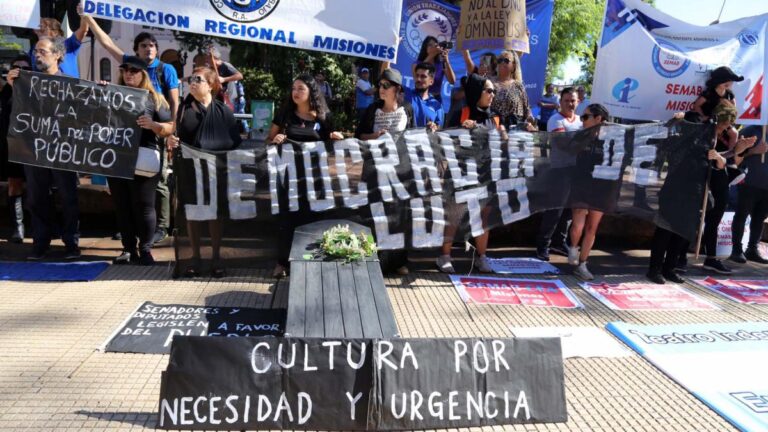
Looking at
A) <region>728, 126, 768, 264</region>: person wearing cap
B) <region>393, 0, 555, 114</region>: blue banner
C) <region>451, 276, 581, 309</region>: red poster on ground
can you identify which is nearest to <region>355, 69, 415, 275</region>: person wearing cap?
<region>451, 276, 581, 309</region>: red poster on ground

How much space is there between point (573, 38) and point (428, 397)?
27.7m

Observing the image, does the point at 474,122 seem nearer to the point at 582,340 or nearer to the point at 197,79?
the point at 582,340

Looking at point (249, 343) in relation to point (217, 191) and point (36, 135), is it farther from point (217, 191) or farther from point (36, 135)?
point (36, 135)

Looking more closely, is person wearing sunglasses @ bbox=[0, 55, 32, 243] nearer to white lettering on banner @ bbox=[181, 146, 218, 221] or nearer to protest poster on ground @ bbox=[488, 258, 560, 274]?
white lettering on banner @ bbox=[181, 146, 218, 221]

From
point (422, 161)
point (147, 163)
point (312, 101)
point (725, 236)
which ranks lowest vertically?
point (725, 236)

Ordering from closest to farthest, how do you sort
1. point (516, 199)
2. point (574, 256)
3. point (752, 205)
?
point (516, 199) < point (574, 256) < point (752, 205)

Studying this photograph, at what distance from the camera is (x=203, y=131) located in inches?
216

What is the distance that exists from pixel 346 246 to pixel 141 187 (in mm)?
2378

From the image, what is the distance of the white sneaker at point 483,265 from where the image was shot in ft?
20.2

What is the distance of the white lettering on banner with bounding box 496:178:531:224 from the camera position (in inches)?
232

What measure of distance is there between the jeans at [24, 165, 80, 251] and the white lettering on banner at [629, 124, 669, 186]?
18.2ft

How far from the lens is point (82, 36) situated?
19.6 ft

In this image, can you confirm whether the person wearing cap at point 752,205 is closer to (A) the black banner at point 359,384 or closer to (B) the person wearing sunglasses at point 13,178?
(A) the black banner at point 359,384

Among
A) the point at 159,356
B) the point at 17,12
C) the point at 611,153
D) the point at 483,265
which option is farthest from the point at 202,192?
the point at 611,153
